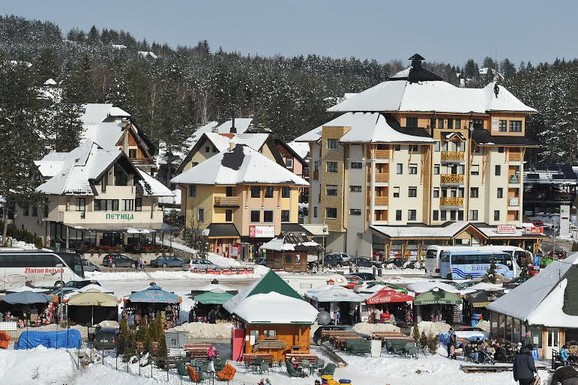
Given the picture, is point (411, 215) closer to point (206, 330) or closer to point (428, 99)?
point (428, 99)

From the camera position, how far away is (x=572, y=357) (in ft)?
127

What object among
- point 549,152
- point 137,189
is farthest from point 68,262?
point 549,152

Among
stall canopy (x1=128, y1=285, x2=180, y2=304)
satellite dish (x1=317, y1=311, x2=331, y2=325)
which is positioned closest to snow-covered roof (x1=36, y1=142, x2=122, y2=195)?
stall canopy (x1=128, y1=285, x2=180, y2=304)

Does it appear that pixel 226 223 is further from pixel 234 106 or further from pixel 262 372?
pixel 234 106

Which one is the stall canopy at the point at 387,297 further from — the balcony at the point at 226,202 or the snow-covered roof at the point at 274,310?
the balcony at the point at 226,202

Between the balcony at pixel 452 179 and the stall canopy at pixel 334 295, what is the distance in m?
38.7

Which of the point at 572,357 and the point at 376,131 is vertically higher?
the point at 376,131

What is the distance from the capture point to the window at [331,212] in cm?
8725

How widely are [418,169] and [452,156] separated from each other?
8.88 feet

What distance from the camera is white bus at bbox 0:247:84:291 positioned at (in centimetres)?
5644

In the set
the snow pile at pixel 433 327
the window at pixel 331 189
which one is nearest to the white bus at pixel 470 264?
the window at pixel 331 189

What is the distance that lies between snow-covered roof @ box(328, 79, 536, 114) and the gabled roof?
79cm

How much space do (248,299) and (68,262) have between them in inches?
690

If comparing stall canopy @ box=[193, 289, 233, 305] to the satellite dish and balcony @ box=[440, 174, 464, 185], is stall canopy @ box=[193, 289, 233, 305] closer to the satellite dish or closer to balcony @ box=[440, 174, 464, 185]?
the satellite dish
